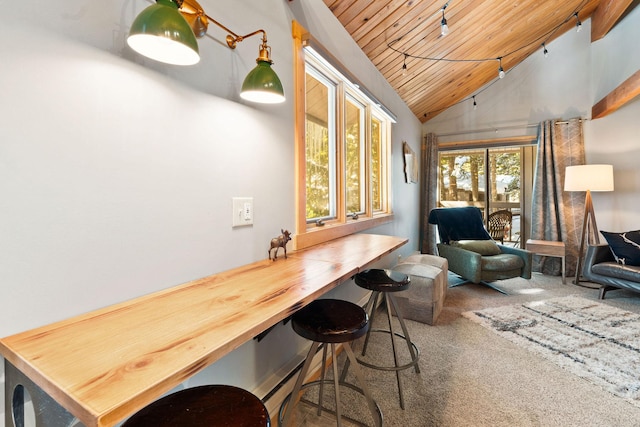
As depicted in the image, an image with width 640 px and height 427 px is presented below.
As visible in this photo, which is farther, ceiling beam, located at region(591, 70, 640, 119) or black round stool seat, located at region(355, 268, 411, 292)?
ceiling beam, located at region(591, 70, 640, 119)

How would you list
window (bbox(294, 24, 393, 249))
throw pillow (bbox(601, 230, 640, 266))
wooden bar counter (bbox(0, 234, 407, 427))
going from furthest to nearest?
throw pillow (bbox(601, 230, 640, 266)) < window (bbox(294, 24, 393, 249)) < wooden bar counter (bbox(0, 234, 407, 427))

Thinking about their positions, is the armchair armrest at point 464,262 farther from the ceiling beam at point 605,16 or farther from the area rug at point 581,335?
the ceiling beam at point 605,16

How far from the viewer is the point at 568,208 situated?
4.16 metres

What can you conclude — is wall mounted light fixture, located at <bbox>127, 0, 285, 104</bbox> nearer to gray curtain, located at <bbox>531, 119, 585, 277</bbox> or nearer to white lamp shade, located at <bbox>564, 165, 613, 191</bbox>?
white lamp shade, located at <bbox>564, 165, 613, 191</bbox>

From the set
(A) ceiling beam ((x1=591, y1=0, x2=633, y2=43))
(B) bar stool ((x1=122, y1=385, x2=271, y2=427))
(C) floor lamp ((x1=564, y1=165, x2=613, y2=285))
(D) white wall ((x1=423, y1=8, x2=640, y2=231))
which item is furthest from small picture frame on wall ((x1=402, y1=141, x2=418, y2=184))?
(B) bar stool ((x1=122, y1=385, x2=271, y2=427))

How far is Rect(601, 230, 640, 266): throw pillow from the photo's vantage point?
10.0ft

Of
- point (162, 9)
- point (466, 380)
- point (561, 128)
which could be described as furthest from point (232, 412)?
point (561, 128)

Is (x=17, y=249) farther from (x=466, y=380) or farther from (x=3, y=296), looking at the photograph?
(x=466, y=380)

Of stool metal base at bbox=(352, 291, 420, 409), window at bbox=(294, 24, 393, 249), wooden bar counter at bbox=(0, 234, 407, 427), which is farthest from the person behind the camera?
window at bbox=(294, 24, 393, 249)

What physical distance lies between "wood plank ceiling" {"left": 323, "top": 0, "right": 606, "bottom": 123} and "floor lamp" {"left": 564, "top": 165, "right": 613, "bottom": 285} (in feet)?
6.00

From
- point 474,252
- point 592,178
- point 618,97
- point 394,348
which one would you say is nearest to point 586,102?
point 618,97

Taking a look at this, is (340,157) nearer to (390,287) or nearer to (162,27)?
(390,287)

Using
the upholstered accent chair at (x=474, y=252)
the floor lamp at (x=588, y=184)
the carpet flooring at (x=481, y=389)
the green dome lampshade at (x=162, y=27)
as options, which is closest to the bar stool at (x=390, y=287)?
the carpet flooring at (x=481, y=389)

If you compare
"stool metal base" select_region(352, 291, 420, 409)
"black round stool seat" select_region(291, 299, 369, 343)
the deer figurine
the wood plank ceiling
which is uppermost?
the wood plank ceiling
